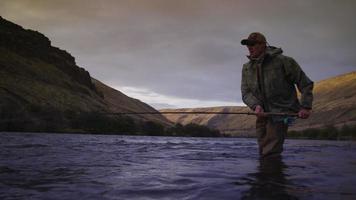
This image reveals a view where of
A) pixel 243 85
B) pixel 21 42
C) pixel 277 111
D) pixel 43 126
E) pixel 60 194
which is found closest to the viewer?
pixel 60 194

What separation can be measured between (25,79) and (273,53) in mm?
158250

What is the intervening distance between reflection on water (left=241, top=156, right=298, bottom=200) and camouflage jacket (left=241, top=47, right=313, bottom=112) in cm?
141

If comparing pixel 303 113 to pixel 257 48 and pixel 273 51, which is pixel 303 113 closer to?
pixel 273 51

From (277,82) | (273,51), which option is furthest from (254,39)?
(277,82)

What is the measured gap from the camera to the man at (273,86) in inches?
359

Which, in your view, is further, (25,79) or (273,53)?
(25,79)

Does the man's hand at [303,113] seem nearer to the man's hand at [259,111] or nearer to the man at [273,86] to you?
the man at [273,86]

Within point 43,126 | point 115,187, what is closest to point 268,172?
point 115,187

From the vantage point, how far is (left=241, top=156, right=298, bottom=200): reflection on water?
5164 mm

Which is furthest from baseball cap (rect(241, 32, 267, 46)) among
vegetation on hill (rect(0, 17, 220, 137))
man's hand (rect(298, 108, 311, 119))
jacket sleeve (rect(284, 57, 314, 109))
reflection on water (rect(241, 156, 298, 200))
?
vegetation on hill (rect(0, 17, 220, 137))

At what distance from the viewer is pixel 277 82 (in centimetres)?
921

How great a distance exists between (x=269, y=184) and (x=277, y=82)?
3639mm

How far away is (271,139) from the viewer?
9.40 m

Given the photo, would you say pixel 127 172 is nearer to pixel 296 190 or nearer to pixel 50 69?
pixel 296 190
